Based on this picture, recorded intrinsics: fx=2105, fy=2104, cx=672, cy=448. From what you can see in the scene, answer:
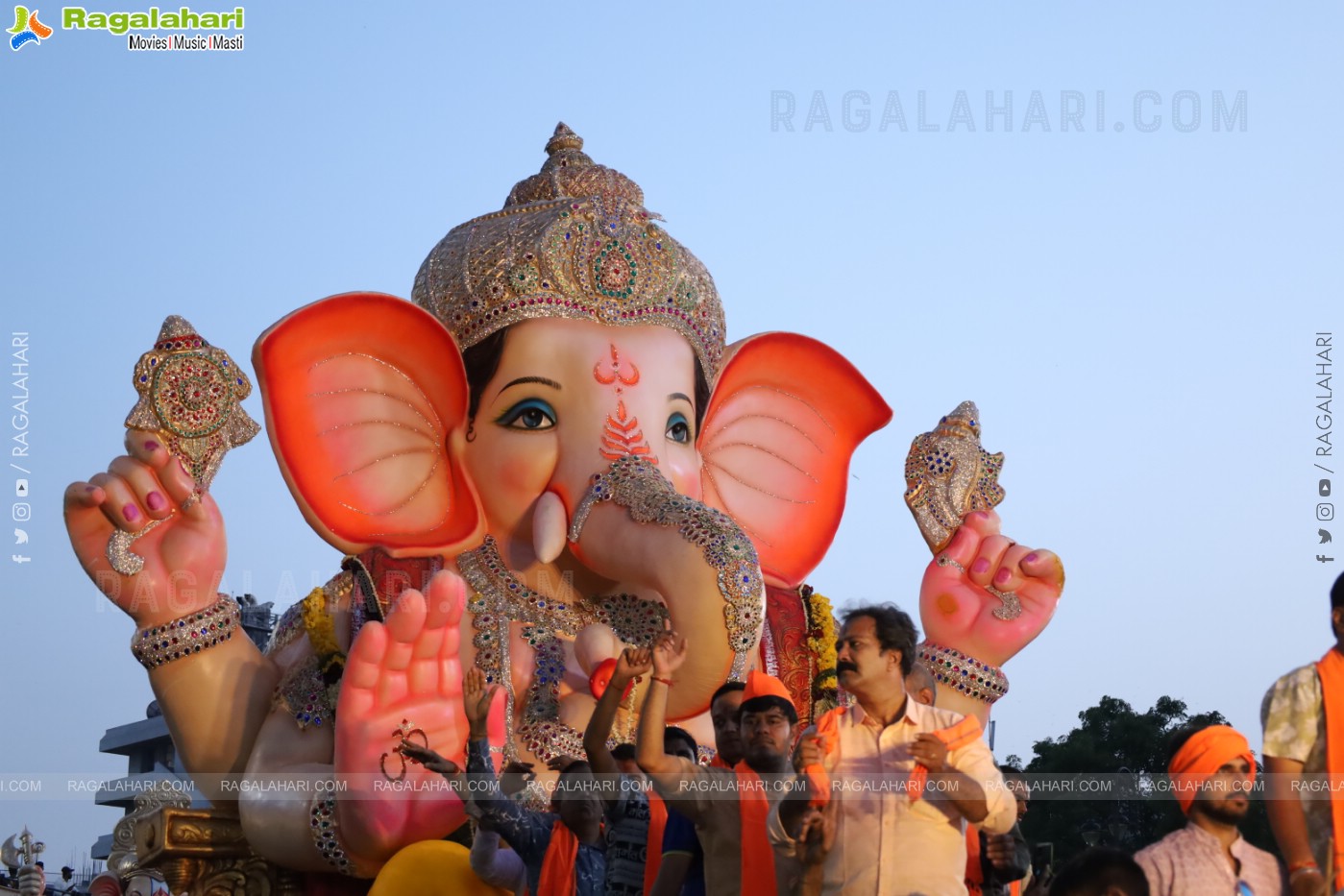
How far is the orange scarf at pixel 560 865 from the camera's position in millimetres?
6161

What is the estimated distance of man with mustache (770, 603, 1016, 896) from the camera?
15.7 ft

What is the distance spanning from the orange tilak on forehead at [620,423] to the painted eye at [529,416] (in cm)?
24

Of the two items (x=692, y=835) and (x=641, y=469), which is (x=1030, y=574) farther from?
(x=692, y=835)

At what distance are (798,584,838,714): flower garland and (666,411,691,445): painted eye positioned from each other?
90cm

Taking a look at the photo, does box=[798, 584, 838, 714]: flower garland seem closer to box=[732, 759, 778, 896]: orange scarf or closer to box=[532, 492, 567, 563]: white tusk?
box=[532, 492, 567, 563]: white tusk

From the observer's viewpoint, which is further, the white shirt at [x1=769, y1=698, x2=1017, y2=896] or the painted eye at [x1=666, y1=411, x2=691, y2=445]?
the painted eye at [x1=666, y1=411, x2=691, y2=445]

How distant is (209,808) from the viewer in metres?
8.32

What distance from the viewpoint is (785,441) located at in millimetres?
9570

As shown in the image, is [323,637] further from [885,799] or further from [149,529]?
[885,799]

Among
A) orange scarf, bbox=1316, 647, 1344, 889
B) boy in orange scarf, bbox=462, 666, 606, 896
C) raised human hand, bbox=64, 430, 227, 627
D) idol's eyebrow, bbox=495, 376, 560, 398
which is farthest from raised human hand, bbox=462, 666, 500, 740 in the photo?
orange scarf, bbox=1316, 647, 1344, 889

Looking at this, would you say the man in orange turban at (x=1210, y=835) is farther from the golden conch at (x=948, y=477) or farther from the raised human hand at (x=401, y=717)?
the golden conch at (x=948, y=477)

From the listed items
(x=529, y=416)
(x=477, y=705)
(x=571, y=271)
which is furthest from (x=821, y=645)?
(x=477, y=705)

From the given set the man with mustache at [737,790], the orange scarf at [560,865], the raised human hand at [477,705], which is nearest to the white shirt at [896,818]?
the man with mustache at [737,790]

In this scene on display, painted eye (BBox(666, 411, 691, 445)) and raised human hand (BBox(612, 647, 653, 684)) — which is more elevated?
painted eye (BBox(666, 411, 691, 445))
